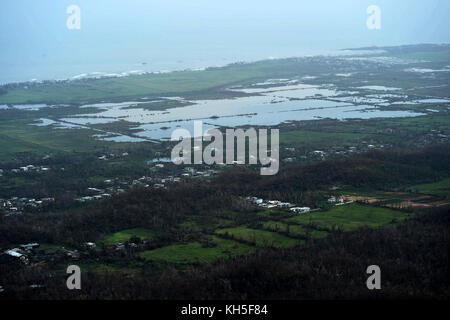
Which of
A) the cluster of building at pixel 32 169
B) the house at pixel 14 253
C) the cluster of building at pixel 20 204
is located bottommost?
the cluster of building at pixel 20 204

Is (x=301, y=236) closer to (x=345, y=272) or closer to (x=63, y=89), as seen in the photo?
(x=345, y=272)

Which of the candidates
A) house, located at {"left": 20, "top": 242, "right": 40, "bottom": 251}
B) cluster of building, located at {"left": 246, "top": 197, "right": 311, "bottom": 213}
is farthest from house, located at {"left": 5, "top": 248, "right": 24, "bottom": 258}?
cluster of building, located at {"left": 246, "top": 197, "right": 311, "bottom": 213}

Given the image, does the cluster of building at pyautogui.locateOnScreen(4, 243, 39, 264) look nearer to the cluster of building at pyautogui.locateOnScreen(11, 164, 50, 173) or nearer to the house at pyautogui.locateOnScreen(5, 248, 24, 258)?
the house at pyautogui.locateOnScreen(5, 248, 24, 258)

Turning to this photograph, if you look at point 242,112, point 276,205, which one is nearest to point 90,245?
point 276,205

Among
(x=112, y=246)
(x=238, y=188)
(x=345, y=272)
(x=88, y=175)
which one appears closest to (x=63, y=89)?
(x=88, y=175)

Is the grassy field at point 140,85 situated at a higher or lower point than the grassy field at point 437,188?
higher

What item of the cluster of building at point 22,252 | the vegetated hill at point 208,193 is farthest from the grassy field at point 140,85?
the cluster of building at point 22,252

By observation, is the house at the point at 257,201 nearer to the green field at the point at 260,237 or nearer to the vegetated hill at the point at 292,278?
the green field at the point at 260,237

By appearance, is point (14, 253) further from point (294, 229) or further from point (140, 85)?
point (140, 85)
